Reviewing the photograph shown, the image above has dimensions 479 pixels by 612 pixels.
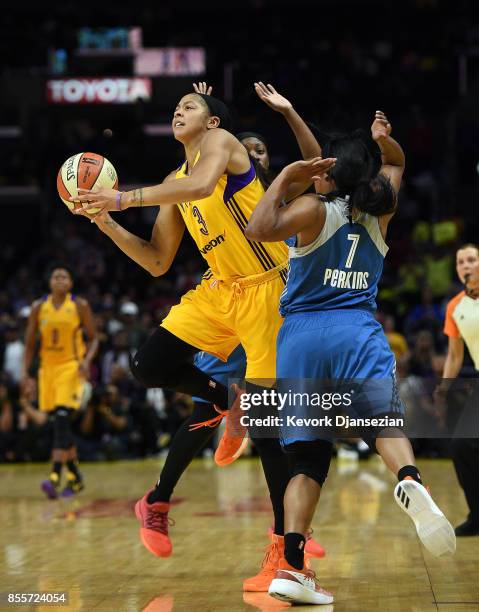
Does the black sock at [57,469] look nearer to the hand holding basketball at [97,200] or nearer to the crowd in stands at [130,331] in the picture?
the crowd in stands at [130,331]

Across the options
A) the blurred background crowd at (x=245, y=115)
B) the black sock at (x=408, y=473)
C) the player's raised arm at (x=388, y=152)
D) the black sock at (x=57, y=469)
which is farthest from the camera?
the blurred background crowd at (x=245, y=115)

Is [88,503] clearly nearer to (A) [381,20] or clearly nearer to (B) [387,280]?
(B) [387,280]

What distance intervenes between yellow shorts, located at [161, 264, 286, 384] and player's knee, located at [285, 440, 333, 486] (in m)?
0.78

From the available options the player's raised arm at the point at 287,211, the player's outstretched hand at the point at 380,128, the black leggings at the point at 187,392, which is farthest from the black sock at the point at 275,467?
the player's outstretched hand at the point at 380,128

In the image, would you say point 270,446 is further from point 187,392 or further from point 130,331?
point 130,331

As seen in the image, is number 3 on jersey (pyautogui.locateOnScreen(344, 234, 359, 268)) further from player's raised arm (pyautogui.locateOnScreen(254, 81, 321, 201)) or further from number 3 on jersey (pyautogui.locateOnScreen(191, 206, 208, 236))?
number 3 on jersey (pyautogui.locateOnScreen(191, 206, 208, 236))

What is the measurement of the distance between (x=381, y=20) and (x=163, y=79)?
492 centimetres

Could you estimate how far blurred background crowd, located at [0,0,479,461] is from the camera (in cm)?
1820

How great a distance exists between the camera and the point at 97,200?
192 inches

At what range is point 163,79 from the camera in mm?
19750

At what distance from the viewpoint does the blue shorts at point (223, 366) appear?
599 cm

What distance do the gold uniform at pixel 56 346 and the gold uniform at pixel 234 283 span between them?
540 centimetres

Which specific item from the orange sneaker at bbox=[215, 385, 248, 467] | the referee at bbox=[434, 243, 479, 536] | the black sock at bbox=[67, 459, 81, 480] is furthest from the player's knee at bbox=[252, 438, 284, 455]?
the black sock at bbox=[67, 459, 81, 480]

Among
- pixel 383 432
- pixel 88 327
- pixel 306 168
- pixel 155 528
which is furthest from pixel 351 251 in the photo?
pixel 88 327
